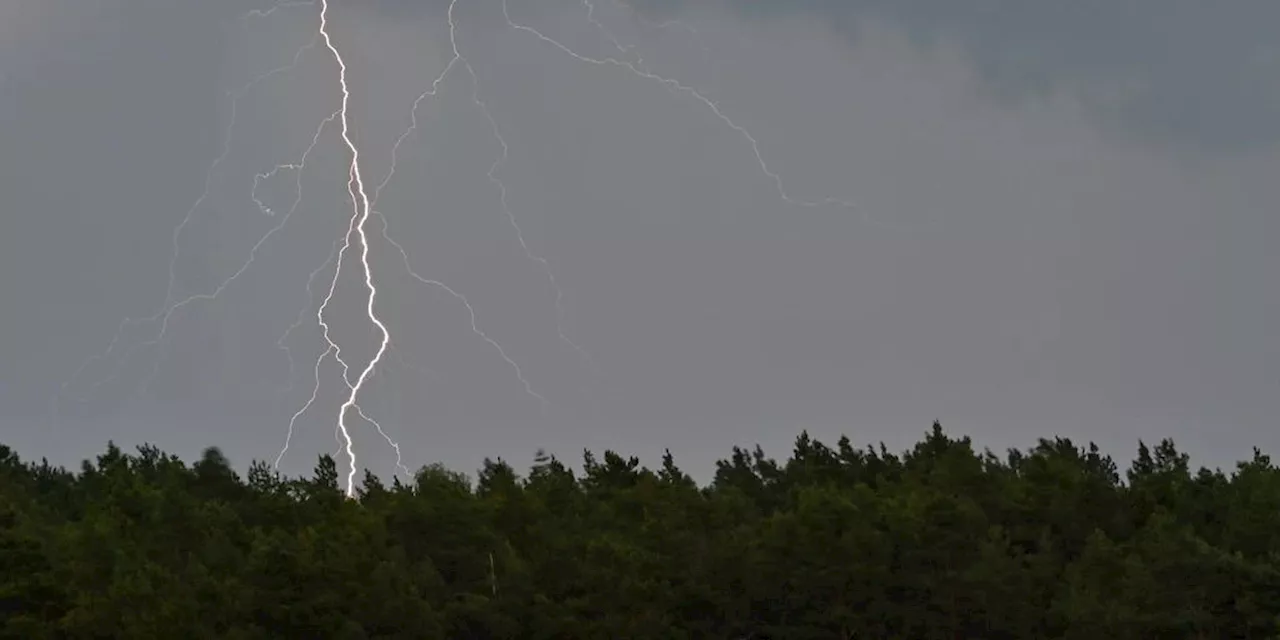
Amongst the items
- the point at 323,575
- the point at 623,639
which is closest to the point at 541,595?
the point at 623,639

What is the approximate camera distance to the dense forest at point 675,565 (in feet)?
243

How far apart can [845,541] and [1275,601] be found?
15515 millimetres

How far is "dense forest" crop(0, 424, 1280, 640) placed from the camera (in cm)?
7394

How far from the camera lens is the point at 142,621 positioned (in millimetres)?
69875

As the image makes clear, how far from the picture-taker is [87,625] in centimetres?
7075

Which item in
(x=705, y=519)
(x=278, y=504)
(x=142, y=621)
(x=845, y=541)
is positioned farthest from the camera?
(x=278, y=504)

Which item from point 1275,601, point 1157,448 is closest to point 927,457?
point 1157,448

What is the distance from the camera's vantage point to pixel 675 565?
275 ft

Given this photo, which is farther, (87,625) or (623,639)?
(623,639)

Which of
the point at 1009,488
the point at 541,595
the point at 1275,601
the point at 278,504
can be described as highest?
the point at 278,504

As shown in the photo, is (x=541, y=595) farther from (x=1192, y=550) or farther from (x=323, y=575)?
(x=1192, y=550)

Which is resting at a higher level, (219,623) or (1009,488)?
(1009,488)

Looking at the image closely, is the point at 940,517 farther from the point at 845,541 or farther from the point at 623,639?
the point at 623,639

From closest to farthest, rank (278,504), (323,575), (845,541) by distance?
(323,575), (845,541), (278,504)
